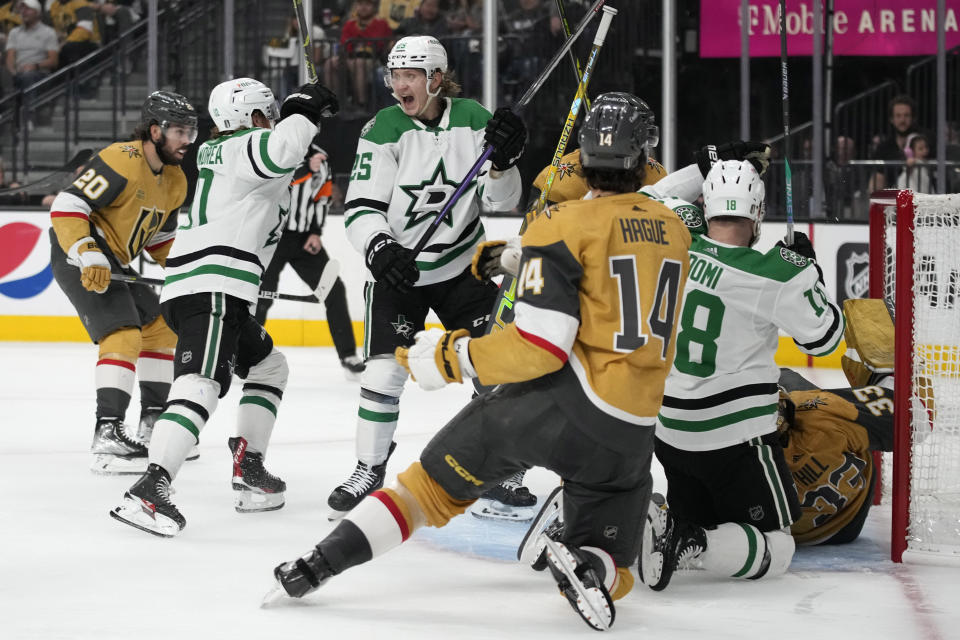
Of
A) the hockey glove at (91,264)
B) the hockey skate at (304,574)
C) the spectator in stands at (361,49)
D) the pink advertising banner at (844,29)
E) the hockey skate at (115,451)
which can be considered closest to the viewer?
the hockey skate at (304,574)

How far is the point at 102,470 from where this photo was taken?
398 cm

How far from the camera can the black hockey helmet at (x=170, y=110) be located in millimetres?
3922

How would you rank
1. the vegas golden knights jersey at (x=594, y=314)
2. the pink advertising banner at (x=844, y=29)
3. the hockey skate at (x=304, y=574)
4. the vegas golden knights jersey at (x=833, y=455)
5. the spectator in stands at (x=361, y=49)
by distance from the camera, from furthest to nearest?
the spectator in stands at (x=361, y=49), the pink advertising banner at (x=844, y=29), the vegas golden knights jersey at (x=833, y=455), the hockey skate at (x=304, y=574), the vegas golden knights jersey at (x=594, y=314)

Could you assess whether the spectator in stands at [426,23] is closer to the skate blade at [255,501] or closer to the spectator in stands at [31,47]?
the spectator in stands at [31,47]

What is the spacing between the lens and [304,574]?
8.18 ft

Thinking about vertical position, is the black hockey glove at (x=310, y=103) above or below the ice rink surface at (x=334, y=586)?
above

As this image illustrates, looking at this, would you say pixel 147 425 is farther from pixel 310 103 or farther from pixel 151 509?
pixel 310 103

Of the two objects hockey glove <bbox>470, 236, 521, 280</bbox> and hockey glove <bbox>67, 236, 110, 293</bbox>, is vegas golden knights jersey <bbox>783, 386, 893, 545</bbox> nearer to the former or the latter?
hockey glove <bbox>470, 236, 521, 280</bbox>

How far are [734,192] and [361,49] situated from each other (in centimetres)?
578

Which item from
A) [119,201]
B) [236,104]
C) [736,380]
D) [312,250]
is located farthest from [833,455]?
[312,250]

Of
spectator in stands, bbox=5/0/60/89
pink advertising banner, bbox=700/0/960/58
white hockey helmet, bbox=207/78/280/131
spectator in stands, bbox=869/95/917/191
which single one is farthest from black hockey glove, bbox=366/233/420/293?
spectator in stands, bbox=5/0/60/89

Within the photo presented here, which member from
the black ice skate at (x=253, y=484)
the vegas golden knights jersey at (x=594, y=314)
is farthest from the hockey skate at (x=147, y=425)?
the vegas golden knights jersey at (x=594, y=314)

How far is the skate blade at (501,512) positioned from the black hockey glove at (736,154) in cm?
99

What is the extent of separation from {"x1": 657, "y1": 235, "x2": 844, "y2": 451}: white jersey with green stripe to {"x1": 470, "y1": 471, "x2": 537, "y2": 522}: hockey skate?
67cm
